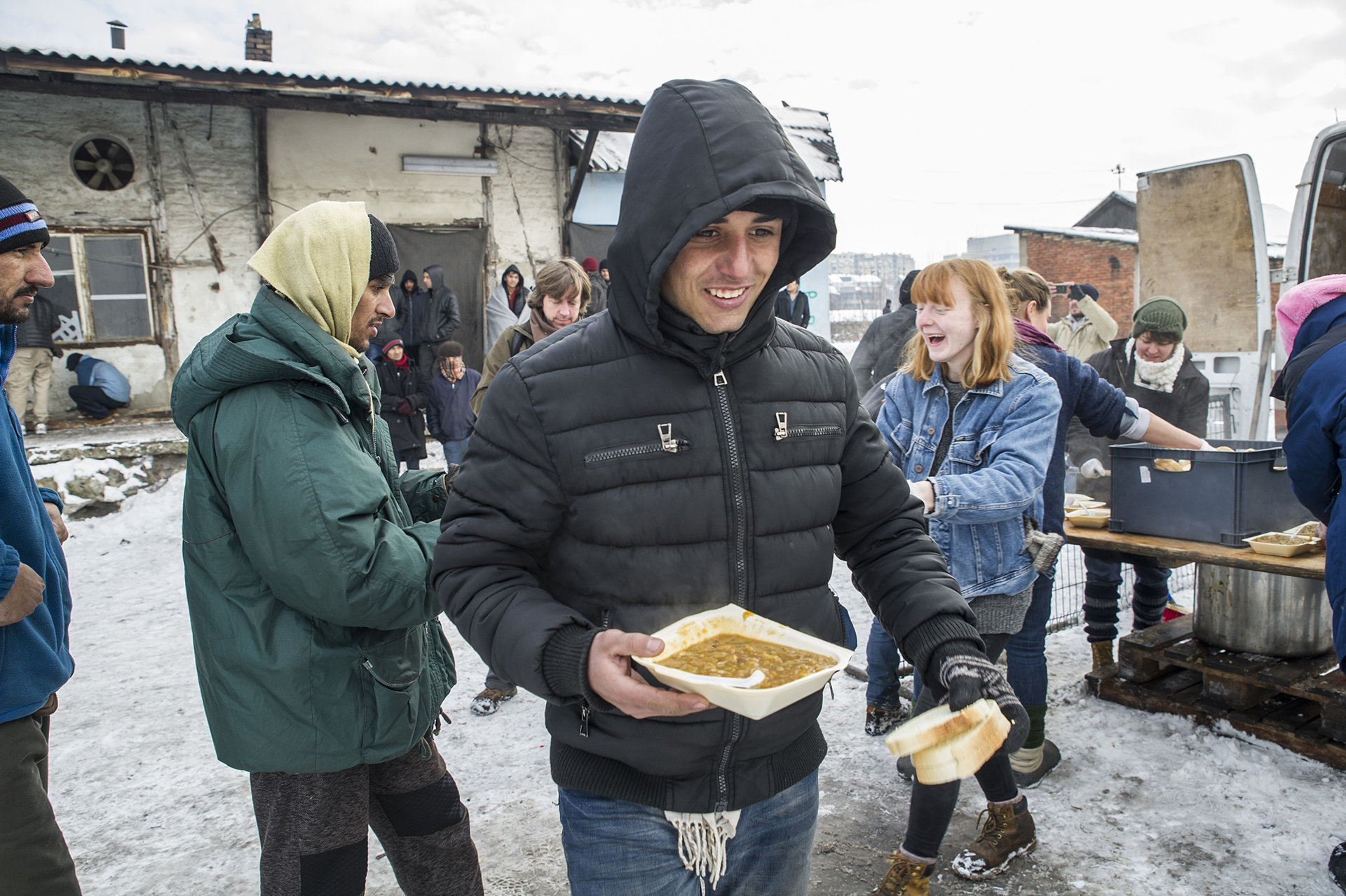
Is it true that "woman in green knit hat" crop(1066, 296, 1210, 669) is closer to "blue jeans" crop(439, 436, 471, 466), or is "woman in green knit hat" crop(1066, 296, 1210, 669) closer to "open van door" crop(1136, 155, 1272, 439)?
"open van door" crop(1136, 155, 1272, 439)

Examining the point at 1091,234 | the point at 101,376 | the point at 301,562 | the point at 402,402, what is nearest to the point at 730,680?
the point at 301,562

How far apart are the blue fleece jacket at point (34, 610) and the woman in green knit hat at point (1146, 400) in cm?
473

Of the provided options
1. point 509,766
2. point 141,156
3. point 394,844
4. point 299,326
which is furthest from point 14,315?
point 141,156

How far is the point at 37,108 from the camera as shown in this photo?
9398mm

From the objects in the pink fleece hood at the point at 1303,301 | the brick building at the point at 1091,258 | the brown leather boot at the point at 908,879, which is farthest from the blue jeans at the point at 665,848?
the brick building at the point at 1091,258

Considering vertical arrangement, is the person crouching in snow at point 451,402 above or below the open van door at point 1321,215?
below

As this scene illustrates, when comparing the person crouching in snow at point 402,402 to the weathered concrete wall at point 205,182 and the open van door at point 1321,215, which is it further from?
the open van door at point 1321,215

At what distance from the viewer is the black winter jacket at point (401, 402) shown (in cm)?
834

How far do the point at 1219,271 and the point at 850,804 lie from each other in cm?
566

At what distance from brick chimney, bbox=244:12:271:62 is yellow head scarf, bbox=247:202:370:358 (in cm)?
1313

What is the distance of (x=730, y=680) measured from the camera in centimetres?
136

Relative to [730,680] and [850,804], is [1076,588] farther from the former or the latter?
[730,680]

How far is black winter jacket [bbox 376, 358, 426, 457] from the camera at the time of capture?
328 inches

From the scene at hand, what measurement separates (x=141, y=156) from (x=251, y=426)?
10061mm
